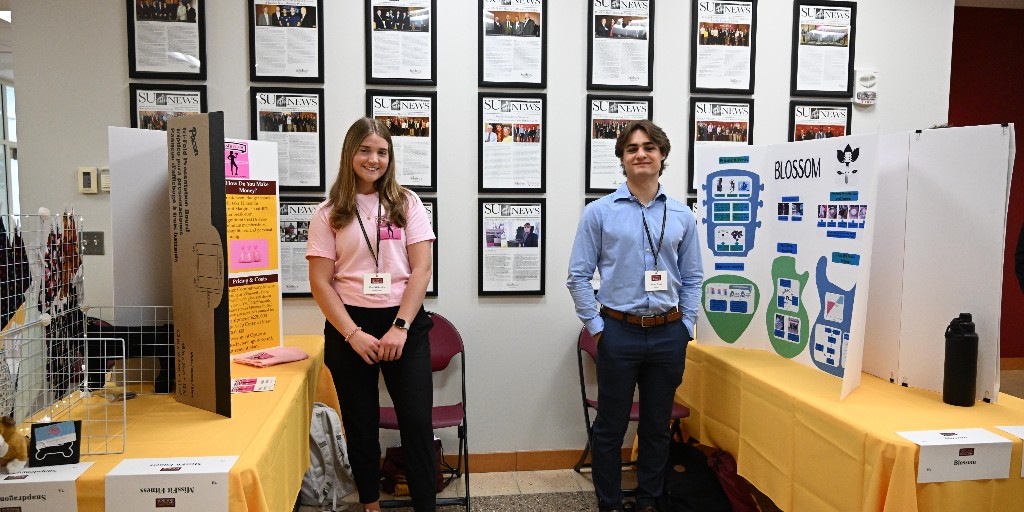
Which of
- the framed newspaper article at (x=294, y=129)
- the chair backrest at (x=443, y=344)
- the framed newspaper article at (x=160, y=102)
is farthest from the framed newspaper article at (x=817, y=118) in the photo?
the framed newspaper article at (x=160, y=102)

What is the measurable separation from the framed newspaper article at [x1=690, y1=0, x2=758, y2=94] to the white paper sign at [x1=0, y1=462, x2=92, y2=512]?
3240 mm

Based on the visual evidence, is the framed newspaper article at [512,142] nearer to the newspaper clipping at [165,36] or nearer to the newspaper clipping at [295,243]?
the newspaper clipping at [295,243]

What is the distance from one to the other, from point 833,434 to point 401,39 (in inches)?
105

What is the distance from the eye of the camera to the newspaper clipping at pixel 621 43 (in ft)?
10.9

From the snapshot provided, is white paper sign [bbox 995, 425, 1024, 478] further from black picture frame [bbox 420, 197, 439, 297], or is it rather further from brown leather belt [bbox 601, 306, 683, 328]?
black picture frame [bbox 420, 197, 439, 297]

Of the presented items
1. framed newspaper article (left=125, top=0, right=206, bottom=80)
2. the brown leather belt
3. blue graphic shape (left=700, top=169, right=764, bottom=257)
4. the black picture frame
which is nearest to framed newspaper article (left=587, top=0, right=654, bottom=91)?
blue graphic shape (left=700, top=169, right=764, bottom=257)

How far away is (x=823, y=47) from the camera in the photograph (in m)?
3.51

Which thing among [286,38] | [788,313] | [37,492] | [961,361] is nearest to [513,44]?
[286,38]

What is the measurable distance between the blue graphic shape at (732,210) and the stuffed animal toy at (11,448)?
8.79ft

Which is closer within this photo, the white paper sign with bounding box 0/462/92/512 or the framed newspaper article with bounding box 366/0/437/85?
Answer: the white paper sign with bounding box 0/462/92/512

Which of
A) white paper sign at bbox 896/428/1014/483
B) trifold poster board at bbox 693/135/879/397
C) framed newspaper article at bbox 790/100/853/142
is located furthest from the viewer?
framed newspaper article at bbox 790/100/853/142

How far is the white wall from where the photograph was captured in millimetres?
3064

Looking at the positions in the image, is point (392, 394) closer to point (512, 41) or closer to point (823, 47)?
point (512, 41)

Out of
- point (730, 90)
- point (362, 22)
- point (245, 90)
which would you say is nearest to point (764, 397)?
point (730, 90)
